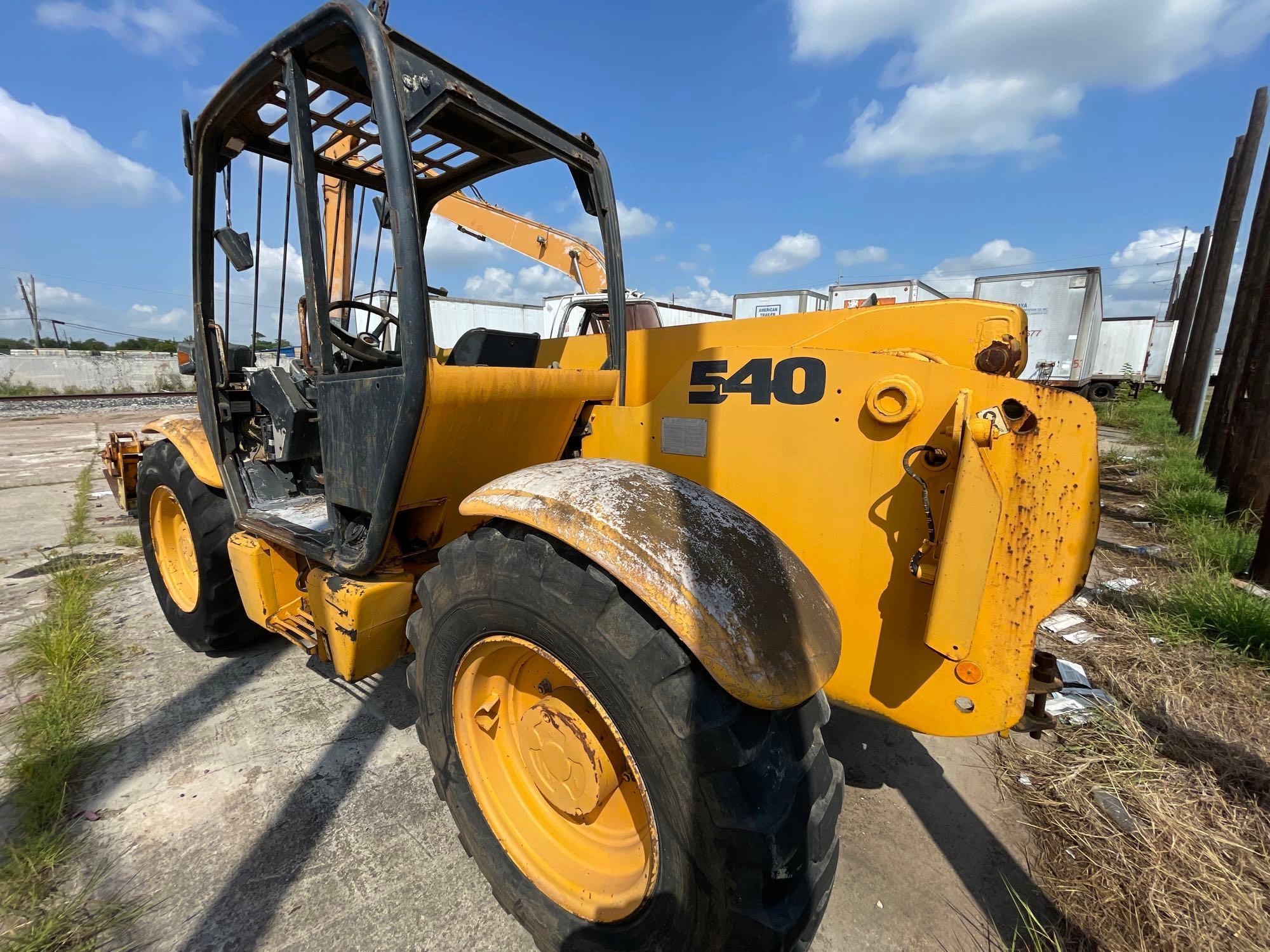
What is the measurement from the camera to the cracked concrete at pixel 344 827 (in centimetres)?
180

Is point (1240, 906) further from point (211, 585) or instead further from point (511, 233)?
point (511, 233)

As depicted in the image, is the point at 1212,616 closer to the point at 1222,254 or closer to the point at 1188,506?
the point at 1188,506

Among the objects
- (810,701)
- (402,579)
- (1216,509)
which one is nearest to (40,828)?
(402,579)

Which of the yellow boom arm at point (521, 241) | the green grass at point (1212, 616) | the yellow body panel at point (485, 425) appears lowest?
the green grass at point (1212, 616)

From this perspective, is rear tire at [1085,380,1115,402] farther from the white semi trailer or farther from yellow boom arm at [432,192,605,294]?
yellow boom arm at [432,192,605,294]

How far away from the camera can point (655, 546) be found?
4.53 ft

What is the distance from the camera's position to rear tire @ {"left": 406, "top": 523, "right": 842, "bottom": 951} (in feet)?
4.13

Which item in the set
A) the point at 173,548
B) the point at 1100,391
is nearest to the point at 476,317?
the point at 173,548

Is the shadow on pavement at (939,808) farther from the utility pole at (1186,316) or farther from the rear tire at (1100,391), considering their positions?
the rear tire at (1100,391)

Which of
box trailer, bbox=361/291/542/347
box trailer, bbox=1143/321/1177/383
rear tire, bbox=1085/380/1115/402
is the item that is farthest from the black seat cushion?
box trailer, bbox=1143/321/1177/383

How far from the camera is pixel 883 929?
1822 mm

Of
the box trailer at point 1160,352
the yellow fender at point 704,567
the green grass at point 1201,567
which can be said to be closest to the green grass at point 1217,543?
the green grass at point 1201,567

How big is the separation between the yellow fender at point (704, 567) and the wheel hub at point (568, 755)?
0.56 meters

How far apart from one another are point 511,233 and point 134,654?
501 centimetres
